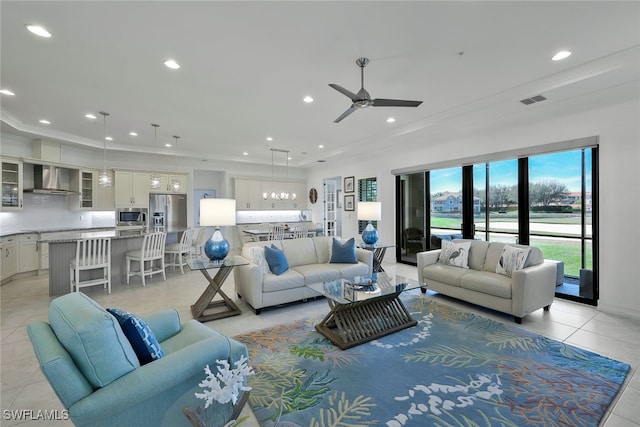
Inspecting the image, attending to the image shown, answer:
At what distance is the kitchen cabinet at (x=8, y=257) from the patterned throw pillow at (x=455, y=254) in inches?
292

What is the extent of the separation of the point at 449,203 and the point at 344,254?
285 cm

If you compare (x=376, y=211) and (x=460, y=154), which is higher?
(x=460, y=154)

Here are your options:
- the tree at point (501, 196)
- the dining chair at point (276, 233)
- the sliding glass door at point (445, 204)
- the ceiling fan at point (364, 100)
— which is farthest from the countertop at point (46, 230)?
the tree at point (501, 196)

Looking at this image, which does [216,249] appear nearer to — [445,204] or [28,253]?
[445,204]

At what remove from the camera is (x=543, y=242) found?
448cm

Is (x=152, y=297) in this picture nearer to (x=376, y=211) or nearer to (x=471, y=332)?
(x=376, y=211)

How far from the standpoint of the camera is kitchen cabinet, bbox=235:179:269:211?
8852 millimetres

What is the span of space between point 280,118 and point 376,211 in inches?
93.5

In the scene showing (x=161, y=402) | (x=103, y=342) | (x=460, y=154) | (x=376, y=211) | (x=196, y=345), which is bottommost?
(x=161, y=402)

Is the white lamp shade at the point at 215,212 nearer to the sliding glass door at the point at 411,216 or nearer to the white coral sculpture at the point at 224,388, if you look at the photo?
the white coral sculpture at the point at 224,388

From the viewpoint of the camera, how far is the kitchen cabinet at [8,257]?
486cm

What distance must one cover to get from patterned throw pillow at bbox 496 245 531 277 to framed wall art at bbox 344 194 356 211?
4.62 metres

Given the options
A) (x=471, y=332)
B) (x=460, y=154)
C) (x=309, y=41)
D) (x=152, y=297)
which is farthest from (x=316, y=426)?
(x=460, y=154)

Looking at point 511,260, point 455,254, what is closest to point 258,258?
point 455,254
